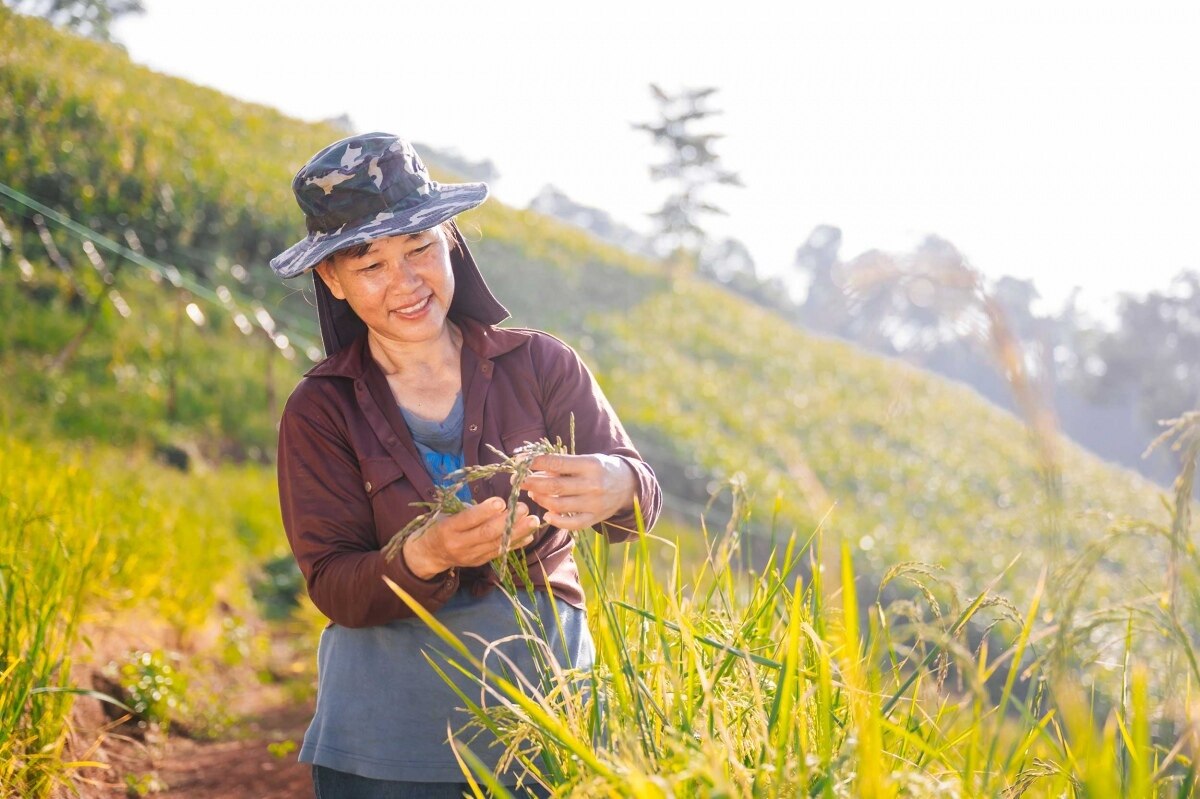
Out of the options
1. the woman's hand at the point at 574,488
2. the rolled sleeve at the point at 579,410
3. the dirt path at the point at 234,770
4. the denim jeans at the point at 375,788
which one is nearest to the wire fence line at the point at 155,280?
the dirt path at the point at 234,770

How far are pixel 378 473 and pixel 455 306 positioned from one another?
0.44 m

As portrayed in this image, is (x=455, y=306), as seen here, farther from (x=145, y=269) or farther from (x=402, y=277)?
(x=145, y=269)

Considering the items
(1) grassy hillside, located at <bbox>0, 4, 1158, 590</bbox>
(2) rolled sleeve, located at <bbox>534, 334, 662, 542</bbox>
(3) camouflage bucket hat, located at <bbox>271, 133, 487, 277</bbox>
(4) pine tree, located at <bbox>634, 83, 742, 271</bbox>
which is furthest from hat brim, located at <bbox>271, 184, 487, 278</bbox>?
(4) pine tree, located at <bbox>634, 83, 742, 271</bbox>

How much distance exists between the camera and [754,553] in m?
8.23

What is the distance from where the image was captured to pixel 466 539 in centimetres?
166

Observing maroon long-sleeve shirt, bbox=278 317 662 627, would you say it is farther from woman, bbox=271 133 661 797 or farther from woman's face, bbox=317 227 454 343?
woman's face, bbox=317 227 454 343

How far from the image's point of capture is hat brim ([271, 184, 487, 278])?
204 centimetres

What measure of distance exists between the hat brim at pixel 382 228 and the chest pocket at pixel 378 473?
40 cm

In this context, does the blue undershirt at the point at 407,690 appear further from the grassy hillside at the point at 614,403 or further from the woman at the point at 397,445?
the grassy hillside at the point at 614,403

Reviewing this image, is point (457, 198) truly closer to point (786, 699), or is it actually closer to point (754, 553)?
point (786, 699)

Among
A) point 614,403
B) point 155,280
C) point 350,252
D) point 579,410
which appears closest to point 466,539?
point 579,410

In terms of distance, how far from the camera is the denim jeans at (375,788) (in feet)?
6.58

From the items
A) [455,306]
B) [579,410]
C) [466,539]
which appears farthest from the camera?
[455,306]

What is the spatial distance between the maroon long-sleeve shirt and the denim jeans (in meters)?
0.30
